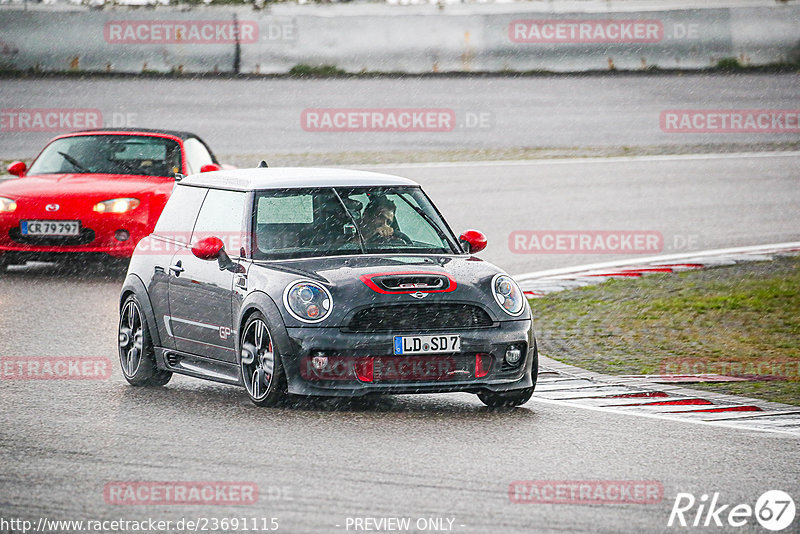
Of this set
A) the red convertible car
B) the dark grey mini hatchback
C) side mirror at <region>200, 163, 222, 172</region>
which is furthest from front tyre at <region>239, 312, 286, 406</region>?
side mirror at <region>200, 163, 222, 172</region>

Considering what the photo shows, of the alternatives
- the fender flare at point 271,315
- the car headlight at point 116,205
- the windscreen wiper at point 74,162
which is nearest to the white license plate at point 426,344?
the fender flare at point 271,315

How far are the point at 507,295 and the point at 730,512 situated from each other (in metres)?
2.66

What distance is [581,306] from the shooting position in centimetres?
1334

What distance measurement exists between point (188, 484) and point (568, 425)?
97.7 inches

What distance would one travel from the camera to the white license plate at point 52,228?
14.7 meters

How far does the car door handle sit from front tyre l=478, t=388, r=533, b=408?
207 centimetres

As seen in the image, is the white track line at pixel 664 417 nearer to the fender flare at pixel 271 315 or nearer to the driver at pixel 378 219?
the driver at pixel 378 219

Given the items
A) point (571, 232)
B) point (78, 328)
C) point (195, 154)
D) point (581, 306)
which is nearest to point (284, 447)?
point (78, 328)

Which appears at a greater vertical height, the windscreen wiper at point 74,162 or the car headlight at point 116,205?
the windscreen wiper at point 74,162

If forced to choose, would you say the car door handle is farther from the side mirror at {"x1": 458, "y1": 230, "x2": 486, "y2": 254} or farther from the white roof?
the side mirror at {"x1": 458, "y1": 230, "x2": 486, "y2": 254}

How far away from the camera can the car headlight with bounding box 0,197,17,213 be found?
14.8 meters

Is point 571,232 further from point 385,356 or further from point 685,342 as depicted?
point 385,356

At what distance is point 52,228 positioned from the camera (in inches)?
580

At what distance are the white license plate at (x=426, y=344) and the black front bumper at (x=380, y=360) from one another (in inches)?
1.1
